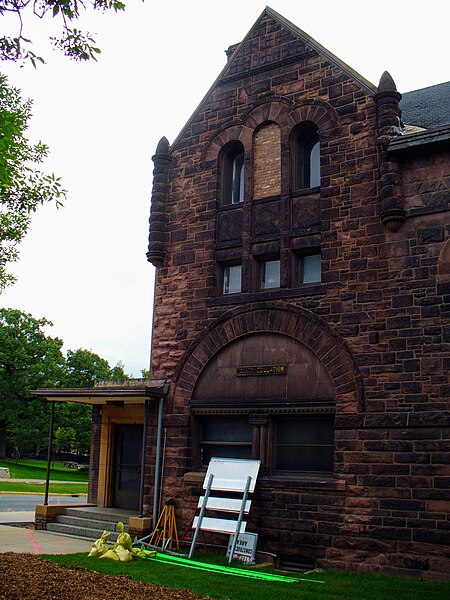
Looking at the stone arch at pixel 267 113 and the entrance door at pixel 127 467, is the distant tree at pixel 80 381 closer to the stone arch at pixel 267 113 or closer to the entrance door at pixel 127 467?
the entrance door at pixel 127 467

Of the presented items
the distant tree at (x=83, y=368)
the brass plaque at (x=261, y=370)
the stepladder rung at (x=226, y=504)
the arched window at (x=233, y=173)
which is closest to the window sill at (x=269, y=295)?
the brass plaque at (x=261, y=370)

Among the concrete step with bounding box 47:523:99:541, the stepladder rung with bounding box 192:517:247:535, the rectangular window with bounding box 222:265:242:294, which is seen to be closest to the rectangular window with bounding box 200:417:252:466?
the stepladder rung with bounding box 192:517:247:535

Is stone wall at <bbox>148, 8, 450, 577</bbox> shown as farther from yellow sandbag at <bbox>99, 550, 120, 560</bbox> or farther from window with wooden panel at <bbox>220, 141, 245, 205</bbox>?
yellow sandbag at <bbox>99, 550, 120, 560</bbox>

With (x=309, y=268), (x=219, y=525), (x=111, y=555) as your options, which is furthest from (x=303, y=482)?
(x=309, y=268)

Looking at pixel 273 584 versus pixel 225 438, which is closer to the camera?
pixel 273 584

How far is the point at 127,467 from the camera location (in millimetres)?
18891

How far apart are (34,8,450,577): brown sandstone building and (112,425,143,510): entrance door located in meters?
2.87

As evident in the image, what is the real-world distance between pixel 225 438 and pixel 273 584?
490 cm

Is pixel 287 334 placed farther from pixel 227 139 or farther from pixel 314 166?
pixel 227 139

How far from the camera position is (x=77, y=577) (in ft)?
32.4

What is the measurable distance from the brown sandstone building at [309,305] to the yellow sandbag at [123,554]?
101 inches

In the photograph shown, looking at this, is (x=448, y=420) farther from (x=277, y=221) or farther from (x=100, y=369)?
(x=100, y=369)

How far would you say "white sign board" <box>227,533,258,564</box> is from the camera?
43.3 feet

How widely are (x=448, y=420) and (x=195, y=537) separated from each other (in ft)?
18.2
